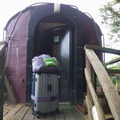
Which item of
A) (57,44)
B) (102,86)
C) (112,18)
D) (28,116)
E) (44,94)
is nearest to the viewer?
(102,86)

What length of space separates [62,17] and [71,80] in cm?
169

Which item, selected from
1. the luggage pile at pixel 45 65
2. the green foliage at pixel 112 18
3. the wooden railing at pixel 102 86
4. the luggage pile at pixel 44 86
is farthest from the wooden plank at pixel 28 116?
the green foliage at pixel 112 18

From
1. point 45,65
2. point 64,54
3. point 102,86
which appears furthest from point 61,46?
point 102,86

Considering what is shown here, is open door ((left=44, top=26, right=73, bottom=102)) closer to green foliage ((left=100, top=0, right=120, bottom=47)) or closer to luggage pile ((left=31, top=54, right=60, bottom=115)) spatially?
luggage pile ((left=31, top=54, right=60, bottom=115))

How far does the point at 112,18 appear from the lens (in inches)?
436

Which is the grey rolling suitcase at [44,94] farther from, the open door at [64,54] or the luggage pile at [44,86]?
the open door at [64,54]

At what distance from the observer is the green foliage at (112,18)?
10.7 meters

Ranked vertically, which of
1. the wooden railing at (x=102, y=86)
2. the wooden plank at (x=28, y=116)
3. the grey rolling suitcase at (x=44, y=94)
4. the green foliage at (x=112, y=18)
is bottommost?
the wooden plank at (x=28, y=116)

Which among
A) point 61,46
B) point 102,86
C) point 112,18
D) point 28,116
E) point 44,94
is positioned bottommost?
point 28,116

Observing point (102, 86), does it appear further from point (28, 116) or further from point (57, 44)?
point (57, 44)

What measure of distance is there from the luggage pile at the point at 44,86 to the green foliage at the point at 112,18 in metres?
7.02

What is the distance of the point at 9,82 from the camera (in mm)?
5965

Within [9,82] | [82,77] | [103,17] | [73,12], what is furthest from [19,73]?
[103,17]

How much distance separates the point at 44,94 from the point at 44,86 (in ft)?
0.49
